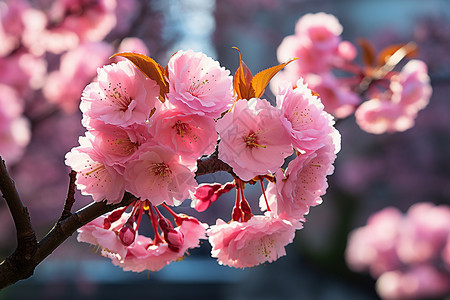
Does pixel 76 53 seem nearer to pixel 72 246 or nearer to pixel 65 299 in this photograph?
pixel 72 246

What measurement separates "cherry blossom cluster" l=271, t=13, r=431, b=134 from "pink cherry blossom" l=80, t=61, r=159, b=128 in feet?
2.09


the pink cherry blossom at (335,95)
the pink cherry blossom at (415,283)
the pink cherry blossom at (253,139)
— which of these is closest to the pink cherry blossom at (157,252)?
the pink cherry blossom at (253,139)

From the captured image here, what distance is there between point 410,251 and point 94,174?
181cm

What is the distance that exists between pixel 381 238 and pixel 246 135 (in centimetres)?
197

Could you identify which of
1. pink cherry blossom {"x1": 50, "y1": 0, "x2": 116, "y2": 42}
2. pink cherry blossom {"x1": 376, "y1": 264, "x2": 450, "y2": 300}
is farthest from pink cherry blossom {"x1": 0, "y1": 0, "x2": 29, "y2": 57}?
pink cherry blossom {"x1": 376, "y1": 264, "x2": 450, "y2": 300}

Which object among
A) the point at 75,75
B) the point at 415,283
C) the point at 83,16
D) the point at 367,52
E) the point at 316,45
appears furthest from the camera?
the point at 75,75

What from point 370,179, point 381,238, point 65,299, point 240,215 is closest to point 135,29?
point 381,238

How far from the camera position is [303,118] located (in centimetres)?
43

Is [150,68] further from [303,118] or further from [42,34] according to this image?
[42,34]

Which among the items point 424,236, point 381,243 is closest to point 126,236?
point 424,236

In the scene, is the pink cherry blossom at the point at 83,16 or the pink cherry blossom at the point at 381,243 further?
the pink cherry blossom at the point at 381,243

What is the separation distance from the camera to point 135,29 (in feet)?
6.66

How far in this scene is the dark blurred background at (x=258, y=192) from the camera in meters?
2.82

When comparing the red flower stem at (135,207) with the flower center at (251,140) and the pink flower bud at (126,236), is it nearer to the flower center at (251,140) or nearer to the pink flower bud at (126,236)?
the pink flower bud at (126,236)
